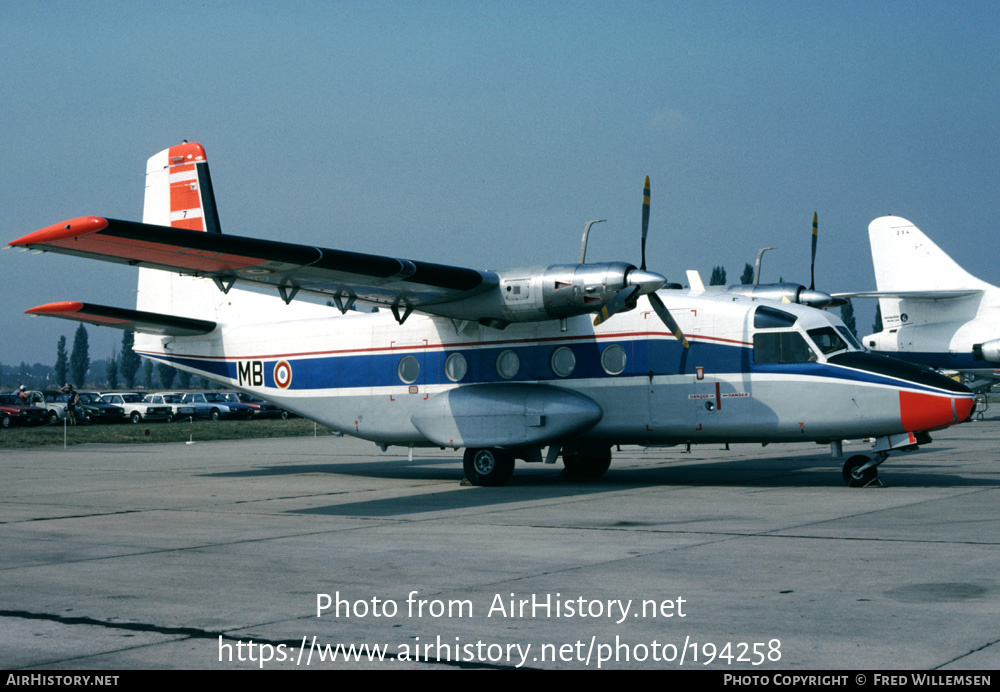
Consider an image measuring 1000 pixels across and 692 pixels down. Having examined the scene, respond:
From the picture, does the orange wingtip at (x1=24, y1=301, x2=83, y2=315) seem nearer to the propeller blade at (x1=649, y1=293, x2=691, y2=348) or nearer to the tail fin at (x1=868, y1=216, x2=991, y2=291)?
the propeller blade at (x1=649, y1=293, x2=691, y2=348)

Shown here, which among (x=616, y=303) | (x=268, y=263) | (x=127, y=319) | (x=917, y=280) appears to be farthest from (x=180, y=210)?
A: (x=917, y=280)

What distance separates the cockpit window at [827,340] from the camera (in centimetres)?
1567

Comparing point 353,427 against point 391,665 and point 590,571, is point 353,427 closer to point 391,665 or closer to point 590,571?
point 590,571

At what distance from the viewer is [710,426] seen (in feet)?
52.6

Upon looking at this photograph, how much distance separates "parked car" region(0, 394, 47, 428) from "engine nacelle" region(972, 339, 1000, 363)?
128 ft

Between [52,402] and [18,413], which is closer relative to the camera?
[18,413]

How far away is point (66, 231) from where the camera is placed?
1130 centimetres

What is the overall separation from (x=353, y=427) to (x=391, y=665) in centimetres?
1398

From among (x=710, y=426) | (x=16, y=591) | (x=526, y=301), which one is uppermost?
(x=526, y=301)

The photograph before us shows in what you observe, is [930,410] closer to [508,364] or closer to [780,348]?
[780,348]

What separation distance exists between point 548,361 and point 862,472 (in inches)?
214

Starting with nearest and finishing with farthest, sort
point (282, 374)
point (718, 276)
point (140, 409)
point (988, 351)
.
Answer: point (282, 374) < point (988, 351) < point (140, 409) < point (718, 276)
